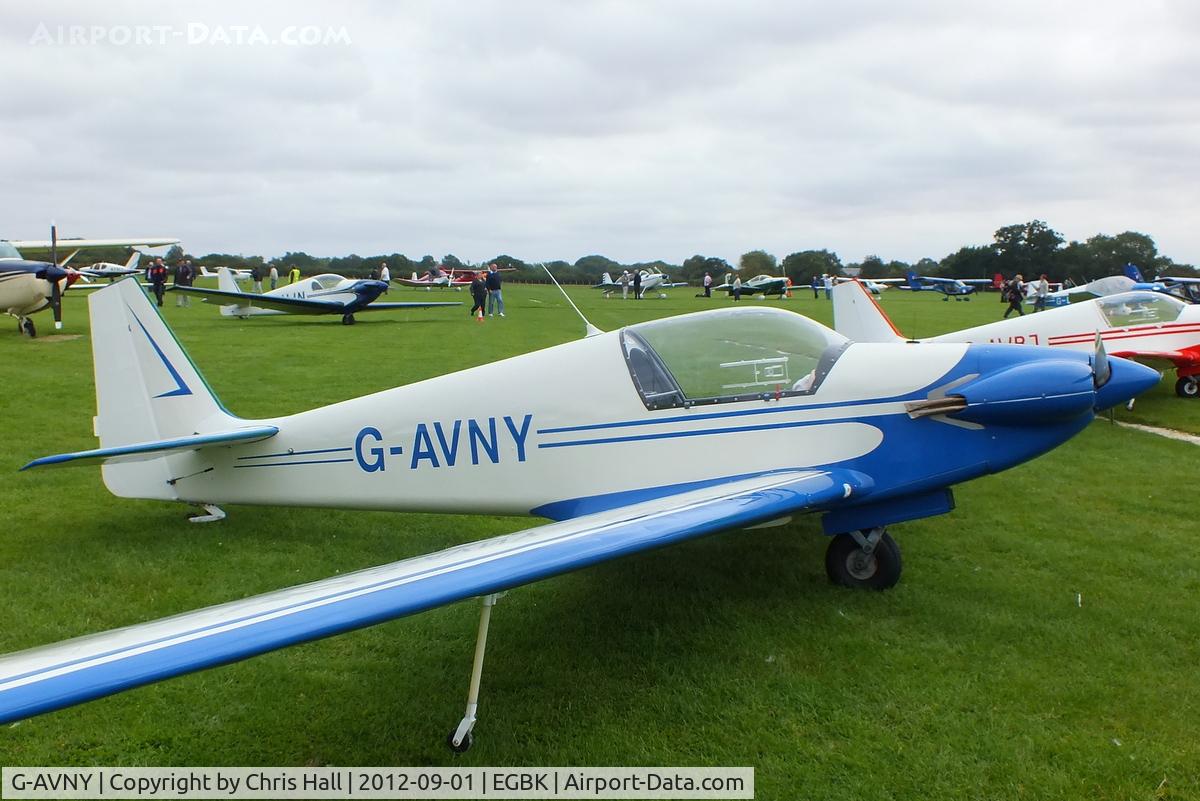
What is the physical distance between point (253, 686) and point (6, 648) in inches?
52.7

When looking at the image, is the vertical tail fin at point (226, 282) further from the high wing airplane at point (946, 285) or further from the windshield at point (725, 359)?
the high wing airplane at point (946, 285)

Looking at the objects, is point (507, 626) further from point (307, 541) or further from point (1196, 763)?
point (1196, 763)

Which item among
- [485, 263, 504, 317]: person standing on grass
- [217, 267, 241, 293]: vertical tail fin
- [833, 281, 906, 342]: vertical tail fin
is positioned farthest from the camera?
[485, 263, 504, 317]: person standing on grass

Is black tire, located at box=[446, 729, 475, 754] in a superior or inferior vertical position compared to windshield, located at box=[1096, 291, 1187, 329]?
inferior

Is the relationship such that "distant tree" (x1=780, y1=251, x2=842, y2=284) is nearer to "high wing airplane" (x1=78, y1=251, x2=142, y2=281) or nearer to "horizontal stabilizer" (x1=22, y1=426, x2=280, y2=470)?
"high wing airplane" (x1=78, y1=251, x2=142, y2=281)

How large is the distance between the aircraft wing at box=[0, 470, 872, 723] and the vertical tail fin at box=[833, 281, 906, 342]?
6.68 metres

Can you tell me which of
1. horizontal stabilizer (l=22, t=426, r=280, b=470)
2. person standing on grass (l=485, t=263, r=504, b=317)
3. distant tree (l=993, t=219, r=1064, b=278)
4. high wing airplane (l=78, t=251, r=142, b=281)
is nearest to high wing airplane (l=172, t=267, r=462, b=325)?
high wing airplane (l=78, t=251, r=142, b=281)

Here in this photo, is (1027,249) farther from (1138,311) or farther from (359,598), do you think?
(359,598)

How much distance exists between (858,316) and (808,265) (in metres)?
74.1

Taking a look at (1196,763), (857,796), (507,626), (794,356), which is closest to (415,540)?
(507,626)

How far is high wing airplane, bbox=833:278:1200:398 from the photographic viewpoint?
36.5 ft

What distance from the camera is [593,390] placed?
4504 millimetres

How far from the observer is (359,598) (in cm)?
258

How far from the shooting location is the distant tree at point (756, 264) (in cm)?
8569
